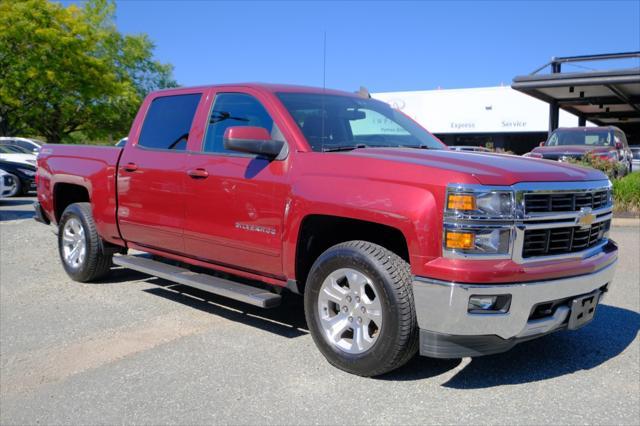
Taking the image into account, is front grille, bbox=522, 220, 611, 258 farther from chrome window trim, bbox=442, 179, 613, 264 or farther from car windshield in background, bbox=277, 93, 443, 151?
car windshield in background, bbox=277, 93, 443, 151

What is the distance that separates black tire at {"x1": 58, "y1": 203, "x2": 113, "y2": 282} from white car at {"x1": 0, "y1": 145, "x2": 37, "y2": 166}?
12.6 m

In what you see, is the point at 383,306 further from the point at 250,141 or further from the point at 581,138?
the point at 581,138

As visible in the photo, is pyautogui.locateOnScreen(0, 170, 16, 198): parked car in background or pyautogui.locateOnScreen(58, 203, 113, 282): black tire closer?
pyautogui.locateOnScreen(58, 203, 113, 282): black tire

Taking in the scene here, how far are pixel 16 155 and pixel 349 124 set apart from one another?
54.9 ft

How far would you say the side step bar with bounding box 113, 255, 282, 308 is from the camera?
4344 mm

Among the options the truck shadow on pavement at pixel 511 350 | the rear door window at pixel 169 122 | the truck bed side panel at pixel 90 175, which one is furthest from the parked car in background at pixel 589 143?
the truck bed side panel at pixel 90 175

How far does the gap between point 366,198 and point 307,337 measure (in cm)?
149

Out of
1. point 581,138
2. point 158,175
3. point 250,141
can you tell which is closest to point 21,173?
point 158,175

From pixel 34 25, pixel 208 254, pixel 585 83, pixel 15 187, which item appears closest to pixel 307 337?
pixel 208 254

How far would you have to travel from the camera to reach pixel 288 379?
3.88 m

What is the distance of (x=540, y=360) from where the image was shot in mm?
4254

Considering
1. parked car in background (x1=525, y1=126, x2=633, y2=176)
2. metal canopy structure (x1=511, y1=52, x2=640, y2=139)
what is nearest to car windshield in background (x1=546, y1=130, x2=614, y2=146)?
parked car in background (x1=525, y1=126, x2=633, y2=176)

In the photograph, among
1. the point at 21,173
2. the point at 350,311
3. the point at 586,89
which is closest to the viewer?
the point at 350,311

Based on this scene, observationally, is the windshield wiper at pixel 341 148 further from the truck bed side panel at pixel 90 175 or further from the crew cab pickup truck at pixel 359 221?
the truck bed side panel at pixel 90 175
